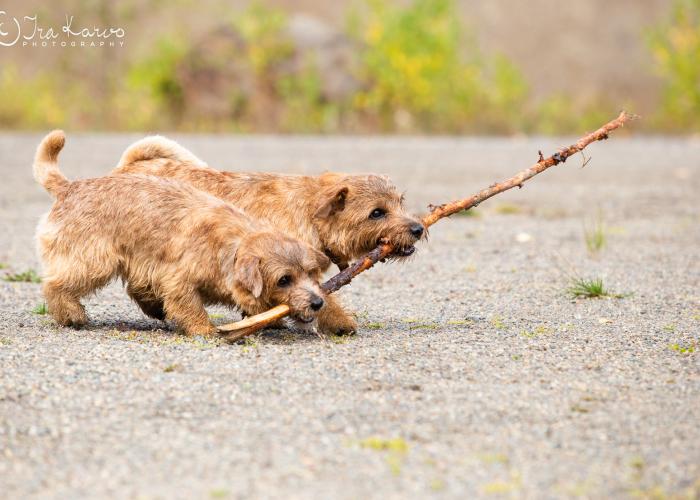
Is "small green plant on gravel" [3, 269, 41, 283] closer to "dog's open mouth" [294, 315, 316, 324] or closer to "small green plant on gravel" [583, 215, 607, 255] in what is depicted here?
"dog's open mouth" [294, 315, 316, 324]

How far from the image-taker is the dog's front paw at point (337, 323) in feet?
22.7

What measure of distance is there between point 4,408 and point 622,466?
9.42ft

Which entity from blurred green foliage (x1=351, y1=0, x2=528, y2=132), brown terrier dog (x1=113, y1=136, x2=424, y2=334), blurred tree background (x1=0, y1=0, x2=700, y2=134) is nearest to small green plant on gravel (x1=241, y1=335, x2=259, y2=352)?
brown terrier dog (x1=113, y1=136, x2=424, y2=334)

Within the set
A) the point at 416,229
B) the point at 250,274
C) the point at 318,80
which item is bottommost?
the point at 250,274

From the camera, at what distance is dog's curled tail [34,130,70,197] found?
24.0 feet

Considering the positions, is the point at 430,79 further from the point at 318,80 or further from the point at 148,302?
the point at 148,302

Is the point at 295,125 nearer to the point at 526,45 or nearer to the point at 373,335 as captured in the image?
the point at 526,45

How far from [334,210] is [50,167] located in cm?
197

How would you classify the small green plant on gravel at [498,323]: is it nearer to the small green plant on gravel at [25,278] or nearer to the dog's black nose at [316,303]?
the dog's black nose at [316,303]

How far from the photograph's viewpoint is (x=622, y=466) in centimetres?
464

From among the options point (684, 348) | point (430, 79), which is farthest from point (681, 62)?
point (684, 348)

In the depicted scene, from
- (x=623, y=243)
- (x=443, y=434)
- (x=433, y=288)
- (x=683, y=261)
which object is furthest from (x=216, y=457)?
(x=623, y=243)

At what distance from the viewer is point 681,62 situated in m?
24.3
